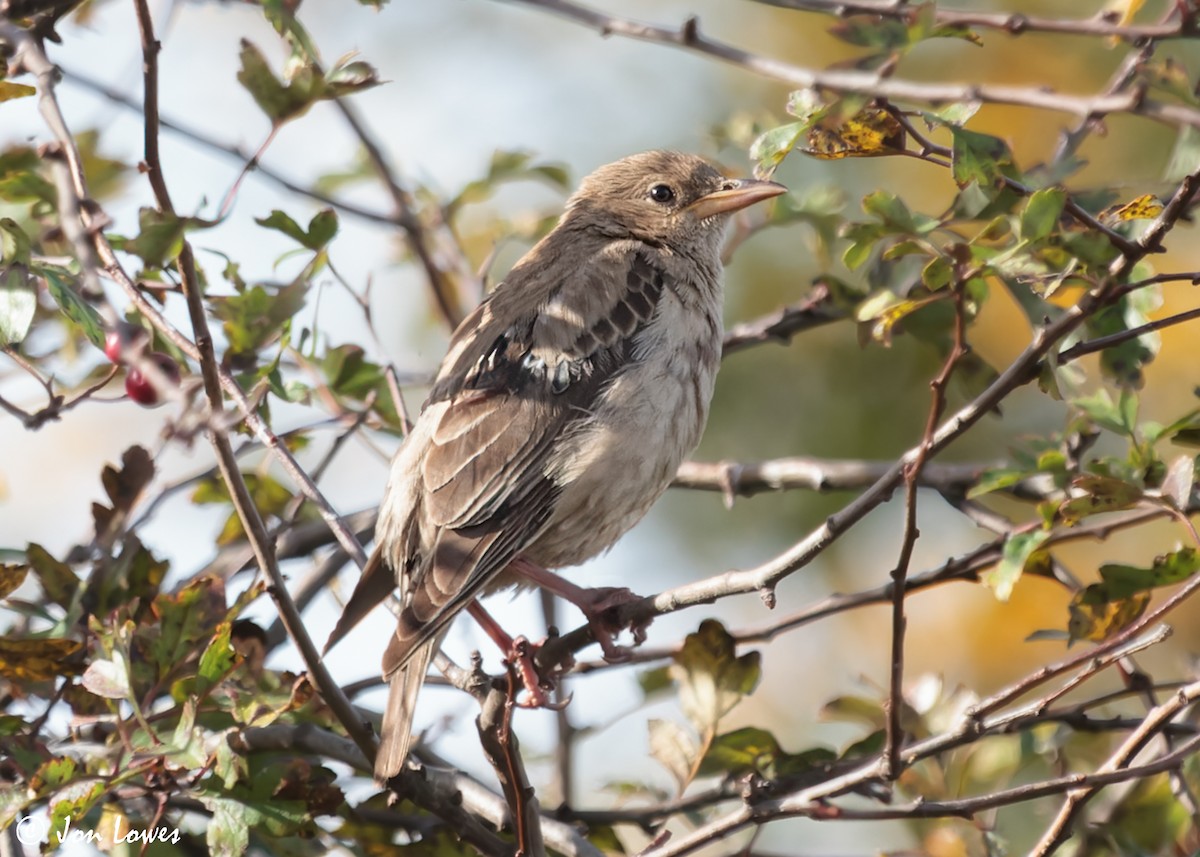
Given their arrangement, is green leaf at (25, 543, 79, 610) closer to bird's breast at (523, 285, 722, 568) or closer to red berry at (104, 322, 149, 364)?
red berry at (104, 322, 149, 364)

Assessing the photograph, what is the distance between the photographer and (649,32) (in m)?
2.72

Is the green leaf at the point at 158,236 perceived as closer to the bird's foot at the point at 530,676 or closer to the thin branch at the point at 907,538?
the bird's foot at the point at 530,676

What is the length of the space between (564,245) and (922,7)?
9.24ft

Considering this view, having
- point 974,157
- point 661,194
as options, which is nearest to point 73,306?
point 974,157

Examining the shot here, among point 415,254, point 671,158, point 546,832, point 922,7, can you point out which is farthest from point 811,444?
point 922,7

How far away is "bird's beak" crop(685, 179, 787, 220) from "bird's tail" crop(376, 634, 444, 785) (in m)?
2.23

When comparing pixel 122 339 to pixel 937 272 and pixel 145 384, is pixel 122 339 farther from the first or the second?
pixel 937 272

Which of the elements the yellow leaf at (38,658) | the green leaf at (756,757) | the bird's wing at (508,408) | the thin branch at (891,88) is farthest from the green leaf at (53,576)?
→ the thin branch at (891,88)

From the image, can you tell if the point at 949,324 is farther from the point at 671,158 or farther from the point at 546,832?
the point at 546,832

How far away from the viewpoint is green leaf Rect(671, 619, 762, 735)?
12.5 ft

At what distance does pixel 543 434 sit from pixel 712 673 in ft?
→ 3.67

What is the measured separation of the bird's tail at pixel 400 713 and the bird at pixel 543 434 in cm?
1

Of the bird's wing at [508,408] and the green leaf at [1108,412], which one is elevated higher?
the bird's wing at [508,408]

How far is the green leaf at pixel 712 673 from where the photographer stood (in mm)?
3814
